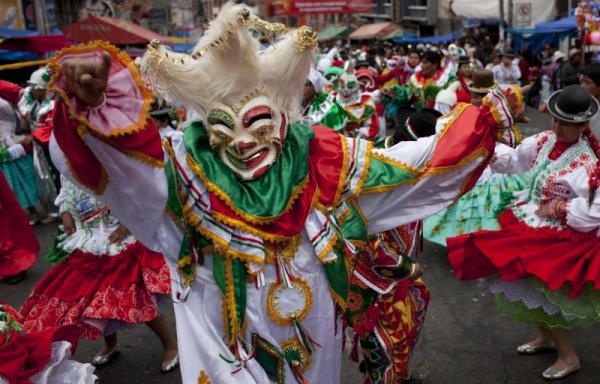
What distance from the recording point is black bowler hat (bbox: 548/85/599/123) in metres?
3.42

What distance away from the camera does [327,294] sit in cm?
249

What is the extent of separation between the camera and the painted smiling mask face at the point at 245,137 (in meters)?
2.39

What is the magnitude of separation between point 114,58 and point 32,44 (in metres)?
11.8

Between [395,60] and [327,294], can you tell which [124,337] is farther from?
[395,60]

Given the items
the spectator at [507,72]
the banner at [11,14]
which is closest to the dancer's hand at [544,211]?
the spectator at [507,72]

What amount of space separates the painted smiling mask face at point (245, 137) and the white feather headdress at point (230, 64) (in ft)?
0.20

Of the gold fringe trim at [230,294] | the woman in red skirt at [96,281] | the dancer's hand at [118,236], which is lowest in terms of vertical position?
the woman in red skirt at [96,281]

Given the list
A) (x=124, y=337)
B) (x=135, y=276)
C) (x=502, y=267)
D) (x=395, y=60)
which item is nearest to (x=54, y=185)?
(x=124, y=337)

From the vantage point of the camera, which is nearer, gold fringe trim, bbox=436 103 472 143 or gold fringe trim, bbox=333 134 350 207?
gold fringe trim, bbox=333 134 350 207

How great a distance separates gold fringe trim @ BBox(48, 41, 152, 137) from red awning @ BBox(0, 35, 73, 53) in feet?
38.0

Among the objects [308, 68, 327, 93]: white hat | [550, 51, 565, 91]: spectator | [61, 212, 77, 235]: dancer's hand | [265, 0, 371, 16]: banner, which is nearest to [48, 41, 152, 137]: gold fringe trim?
[61, 212, 77, 235]: dancer's hand

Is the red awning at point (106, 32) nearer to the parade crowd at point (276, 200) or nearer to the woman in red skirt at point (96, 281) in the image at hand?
the woman in red skirt at point (96, 281)

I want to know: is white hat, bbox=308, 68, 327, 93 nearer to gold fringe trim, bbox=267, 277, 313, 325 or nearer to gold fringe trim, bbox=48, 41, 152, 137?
gold fringe trim, bbox=267, 277, 313, 325

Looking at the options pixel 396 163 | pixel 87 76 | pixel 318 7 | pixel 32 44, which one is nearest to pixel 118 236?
pixel 396 163
